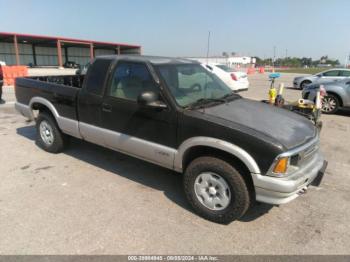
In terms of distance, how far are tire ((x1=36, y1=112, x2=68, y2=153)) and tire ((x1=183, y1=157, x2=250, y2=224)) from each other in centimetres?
286

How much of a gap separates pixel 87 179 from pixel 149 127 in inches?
55.1

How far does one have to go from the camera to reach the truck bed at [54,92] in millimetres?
4879

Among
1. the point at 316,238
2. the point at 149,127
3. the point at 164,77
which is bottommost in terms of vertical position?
the point at 316,238

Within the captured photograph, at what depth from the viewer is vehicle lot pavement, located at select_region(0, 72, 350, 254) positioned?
9.80 ft

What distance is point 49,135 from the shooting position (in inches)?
219

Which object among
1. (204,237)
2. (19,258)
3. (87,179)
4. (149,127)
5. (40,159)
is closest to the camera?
(19,258)

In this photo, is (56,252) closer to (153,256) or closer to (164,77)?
(153,256)

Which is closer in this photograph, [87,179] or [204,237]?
[204,237]

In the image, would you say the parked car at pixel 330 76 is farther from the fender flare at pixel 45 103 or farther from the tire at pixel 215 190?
the tire at pixel 215 190

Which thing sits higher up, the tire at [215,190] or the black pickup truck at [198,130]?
the black pickup truck at [198,130]

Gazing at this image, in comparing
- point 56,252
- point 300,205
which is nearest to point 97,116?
point 56,252

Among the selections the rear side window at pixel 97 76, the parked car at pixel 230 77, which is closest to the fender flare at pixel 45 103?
the rear side window at pixel 97 76

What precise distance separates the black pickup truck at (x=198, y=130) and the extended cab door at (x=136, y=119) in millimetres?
13

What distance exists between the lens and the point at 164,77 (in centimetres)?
386
